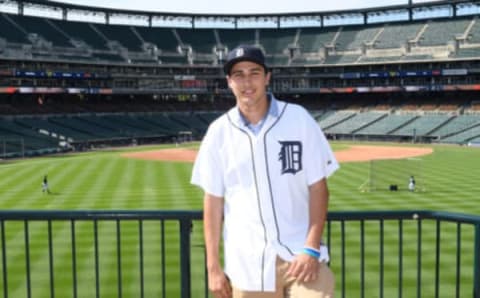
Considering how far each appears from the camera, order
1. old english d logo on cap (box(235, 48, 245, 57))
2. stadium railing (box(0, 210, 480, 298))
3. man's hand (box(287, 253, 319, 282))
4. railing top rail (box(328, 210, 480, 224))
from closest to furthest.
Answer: man's hand (box(287, 253, 319, 282)) → old english d logo on cap (box(235, 48, 245, 57)) → railing top rail (box(328, 210, 480, 224)) → stadium railing (box(0, 210, 480, 298))

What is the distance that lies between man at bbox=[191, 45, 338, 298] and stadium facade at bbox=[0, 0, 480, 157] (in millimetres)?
70872

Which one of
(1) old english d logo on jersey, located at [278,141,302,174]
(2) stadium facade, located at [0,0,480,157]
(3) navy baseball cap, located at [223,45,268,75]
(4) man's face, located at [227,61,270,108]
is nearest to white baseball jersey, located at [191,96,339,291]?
(1) old english d logo on jersey, located at [278,141,302,174]

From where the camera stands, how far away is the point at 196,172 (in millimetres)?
4738

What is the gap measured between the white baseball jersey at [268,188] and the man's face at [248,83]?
22 centimetres

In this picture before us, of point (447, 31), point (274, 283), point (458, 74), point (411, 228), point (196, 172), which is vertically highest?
point (447, 31)

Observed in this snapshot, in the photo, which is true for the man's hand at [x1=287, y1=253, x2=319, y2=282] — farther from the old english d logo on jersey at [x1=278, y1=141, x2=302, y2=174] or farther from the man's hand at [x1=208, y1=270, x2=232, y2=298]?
the old english d logo on jersey at [x1=278, y1=141, x2=302, y2=174]

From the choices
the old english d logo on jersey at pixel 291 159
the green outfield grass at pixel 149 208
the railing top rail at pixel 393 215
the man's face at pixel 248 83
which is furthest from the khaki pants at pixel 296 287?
the green outfield grass at pixel 149 208

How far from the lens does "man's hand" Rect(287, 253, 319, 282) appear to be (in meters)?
4.37

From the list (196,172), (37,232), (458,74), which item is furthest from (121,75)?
(196,172)

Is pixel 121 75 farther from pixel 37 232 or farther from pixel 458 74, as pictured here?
pixel 37 232

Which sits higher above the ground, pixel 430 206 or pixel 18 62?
pixel 18 62

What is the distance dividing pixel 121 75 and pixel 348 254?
81624mm

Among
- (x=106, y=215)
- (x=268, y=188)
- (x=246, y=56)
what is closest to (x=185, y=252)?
(x=106, y=215)

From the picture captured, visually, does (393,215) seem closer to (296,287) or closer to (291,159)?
(296,287)
